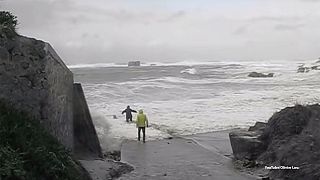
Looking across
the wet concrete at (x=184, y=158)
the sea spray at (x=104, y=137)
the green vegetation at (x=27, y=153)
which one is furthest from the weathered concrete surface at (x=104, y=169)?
the sea spray at (x=104, y=137)

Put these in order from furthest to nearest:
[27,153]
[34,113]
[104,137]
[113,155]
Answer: [104,137]
[113,155]
[34,113]
[27,153]

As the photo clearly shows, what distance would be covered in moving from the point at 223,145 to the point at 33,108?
10757mm

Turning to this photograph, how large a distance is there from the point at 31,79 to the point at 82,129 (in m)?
4.93

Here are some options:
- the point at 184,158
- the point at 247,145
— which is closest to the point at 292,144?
the point at 247,145

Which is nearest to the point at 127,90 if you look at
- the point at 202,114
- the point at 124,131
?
the point at 202,114

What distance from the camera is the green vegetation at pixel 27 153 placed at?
5.54 metres

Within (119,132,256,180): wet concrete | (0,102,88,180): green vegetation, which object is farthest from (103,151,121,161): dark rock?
(0,102,88,180): green vegetation

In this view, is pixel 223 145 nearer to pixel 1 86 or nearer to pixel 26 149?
pixel 1 86

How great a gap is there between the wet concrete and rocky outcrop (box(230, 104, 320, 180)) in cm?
Result: 97

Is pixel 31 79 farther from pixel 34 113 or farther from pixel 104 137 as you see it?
pixel 104 137

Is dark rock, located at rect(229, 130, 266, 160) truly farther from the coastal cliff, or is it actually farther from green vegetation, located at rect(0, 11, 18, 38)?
green vegetation, located at rect(0, 11, 18, 38)

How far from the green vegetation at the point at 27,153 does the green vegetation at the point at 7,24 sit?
173 cm

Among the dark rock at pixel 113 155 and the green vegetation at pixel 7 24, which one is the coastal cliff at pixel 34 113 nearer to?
the green vegetation at pixel 7 24

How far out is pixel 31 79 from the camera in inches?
336
